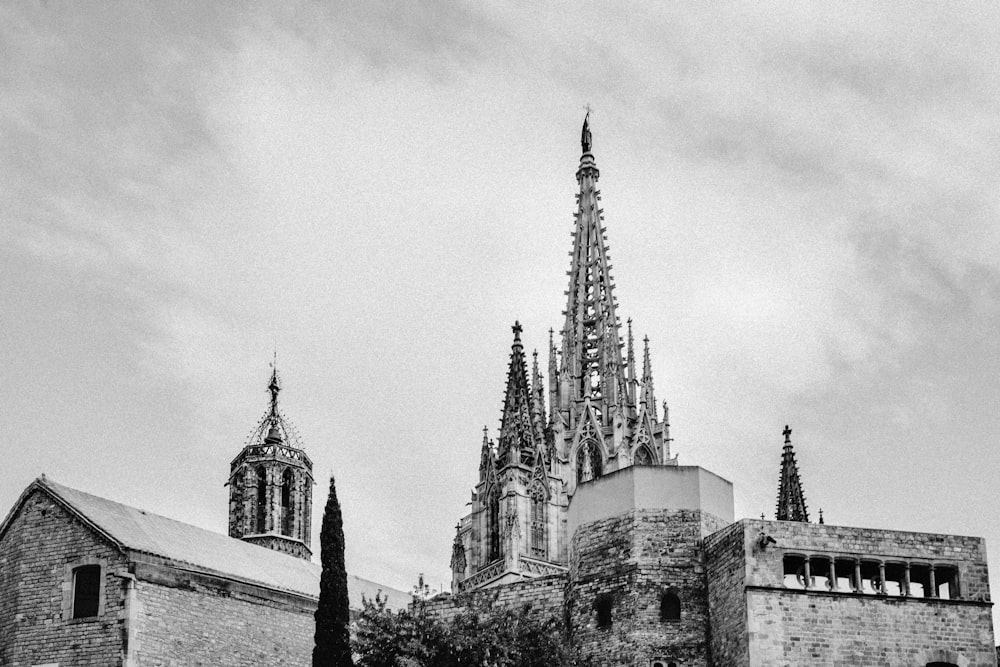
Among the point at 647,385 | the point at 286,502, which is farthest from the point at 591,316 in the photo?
the point at 286,502

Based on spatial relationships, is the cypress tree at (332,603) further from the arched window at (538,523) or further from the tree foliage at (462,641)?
the arched window at (538,523)

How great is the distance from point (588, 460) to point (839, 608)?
160 feet

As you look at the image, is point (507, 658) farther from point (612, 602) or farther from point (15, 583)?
point (15, 583)

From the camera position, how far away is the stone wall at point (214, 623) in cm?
4241

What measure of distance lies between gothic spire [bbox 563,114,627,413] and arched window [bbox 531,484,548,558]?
29.0 ft

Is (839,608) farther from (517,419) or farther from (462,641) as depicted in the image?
(517,419)

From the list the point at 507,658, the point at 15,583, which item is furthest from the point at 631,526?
the point at 15,583

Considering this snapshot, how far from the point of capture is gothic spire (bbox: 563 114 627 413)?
300 ft

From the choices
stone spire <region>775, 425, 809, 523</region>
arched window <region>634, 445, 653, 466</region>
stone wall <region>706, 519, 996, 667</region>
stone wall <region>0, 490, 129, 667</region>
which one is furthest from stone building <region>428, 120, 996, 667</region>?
arched window <region>634, 445, 653, 466</region>

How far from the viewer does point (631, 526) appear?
40.6 metres

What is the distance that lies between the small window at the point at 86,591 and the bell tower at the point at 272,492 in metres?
30.0

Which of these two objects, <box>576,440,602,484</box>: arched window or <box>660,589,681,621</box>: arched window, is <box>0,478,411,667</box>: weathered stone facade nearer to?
<box>660,589,681,621</box>: arched window

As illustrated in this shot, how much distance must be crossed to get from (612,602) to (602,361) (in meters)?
52.7

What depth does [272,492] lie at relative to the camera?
243 ft
